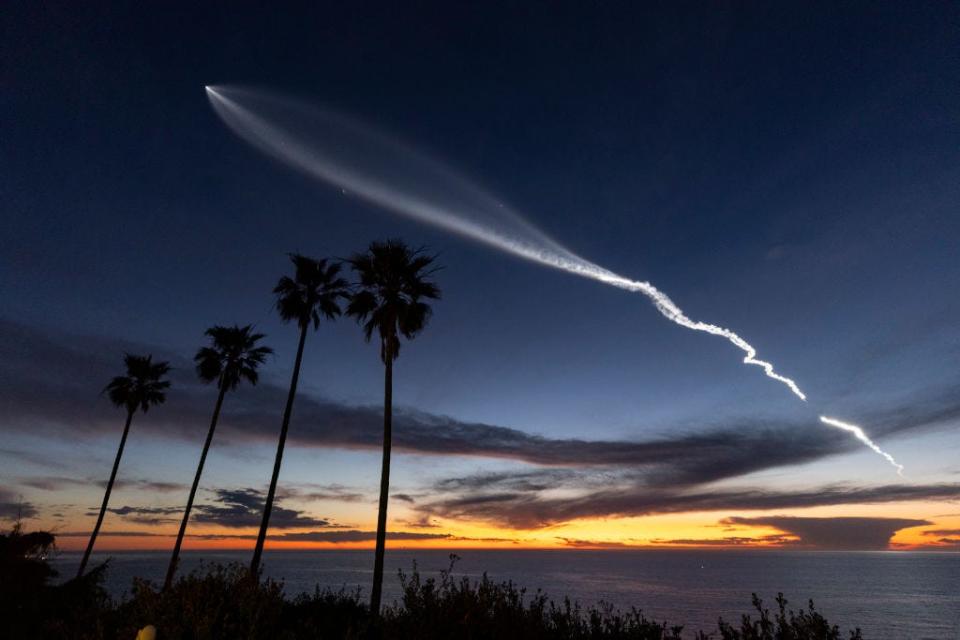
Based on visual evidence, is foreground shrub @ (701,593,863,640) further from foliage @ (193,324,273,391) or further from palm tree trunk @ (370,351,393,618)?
foliage @ (193,324,273,391)

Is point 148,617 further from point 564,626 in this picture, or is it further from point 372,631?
point 564,626

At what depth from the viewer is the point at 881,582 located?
154625 mm

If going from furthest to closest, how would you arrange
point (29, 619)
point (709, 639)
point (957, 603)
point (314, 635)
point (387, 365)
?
point (957, 603)
point (387, 365)
point (29, 619)
point (314, 635)
point (709, 639)

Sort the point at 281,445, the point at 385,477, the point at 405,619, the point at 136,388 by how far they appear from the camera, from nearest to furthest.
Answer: the point at 405,619 < the point at 385,477 < the point at 281,445 < the point at 136,388

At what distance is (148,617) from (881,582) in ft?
664

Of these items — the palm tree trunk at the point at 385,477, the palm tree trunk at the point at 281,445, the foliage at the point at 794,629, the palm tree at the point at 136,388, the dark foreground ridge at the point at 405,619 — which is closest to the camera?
the foliage at the point at 794,629

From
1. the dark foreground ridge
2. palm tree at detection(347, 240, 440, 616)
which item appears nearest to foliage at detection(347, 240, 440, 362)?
palm tree at detection(347, 240, 440, 616)

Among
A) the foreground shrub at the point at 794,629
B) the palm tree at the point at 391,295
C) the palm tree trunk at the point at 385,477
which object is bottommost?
the foreground shrub at the point at 794,629

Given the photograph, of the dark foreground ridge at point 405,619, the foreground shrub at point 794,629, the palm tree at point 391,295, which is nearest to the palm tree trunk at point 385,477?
the palm tree at point 391,295

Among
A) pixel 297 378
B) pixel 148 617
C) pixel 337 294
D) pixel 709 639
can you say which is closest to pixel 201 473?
pixel 297 378

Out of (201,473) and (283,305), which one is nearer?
(283,305)

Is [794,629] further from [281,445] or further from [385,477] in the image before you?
[281,445]

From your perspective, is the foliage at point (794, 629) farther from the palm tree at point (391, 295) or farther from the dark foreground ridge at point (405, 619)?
the palm tree at point (391, 295)

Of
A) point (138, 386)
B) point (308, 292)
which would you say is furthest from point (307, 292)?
→ point (138, 386)
